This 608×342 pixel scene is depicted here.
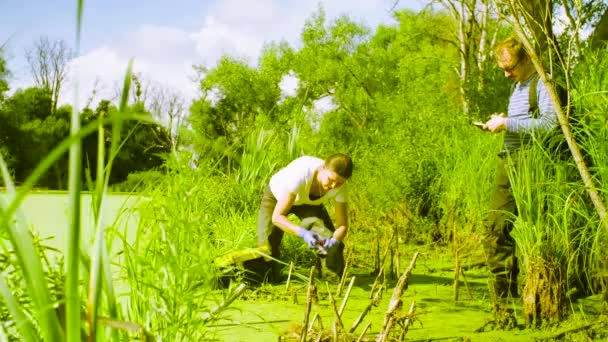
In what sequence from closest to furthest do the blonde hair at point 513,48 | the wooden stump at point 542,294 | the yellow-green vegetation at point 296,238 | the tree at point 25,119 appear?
the yellow-green vegetation at point 296,238 → the wooden stump at point 542,294 → the blonde hair at point 513,48 → the tree at point 25,119

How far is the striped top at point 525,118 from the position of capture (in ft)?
10.3

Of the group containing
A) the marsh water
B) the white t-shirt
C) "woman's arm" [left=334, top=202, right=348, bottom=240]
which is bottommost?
the marsh water

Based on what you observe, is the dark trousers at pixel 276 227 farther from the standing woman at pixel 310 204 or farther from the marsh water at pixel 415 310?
the marsh water at pixel 415 310

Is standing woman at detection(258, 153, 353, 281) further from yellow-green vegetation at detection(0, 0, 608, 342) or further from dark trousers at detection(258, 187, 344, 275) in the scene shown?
yellow-green vegetation at detection(0, 0, 608, 342)

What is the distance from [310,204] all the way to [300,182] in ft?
1.52

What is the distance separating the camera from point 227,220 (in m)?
5.34

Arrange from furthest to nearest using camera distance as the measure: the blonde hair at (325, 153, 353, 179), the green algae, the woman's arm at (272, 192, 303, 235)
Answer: the woman's arm at (272, 192, 303, 235), the blonde hair at (325, 153, 353, 179), the green algae

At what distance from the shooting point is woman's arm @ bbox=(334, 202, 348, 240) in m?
4.18

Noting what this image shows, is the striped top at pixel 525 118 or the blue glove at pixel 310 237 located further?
the blue glove at pixel 310 237

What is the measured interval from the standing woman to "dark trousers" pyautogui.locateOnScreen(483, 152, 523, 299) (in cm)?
97

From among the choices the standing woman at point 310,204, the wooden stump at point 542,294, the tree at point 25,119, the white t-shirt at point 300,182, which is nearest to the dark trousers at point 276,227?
the standing woman at point 310,204

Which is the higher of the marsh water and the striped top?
the striped top

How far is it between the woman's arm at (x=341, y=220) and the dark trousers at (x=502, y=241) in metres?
1.12

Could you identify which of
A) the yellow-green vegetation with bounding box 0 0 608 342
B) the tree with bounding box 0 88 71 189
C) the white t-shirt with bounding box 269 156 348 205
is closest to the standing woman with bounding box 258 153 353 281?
the white t-shirt with bounding box 269 156 348 205
